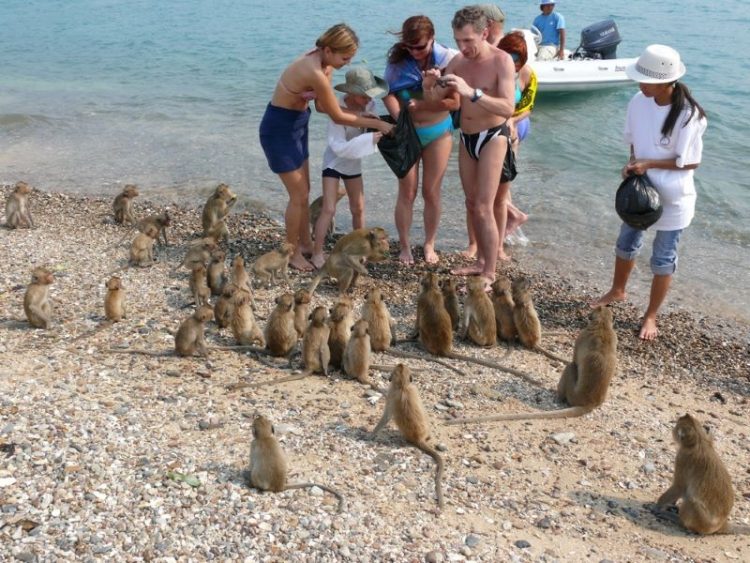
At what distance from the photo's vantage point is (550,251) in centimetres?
1154

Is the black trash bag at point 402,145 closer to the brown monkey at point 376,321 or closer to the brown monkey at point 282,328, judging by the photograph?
the brown monkey at point 376,321

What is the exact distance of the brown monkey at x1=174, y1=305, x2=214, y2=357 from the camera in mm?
7059

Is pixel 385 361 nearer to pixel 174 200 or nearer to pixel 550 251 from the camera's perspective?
pixel 550 251

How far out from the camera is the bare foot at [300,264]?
31.5 feet

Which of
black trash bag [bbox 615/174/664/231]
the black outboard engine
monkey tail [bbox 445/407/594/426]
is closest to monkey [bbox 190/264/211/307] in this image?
monkey tail [bbox 445/407/594/426]

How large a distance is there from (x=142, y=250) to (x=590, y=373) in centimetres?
547

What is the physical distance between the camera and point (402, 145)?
878 centimetres

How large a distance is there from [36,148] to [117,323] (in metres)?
10.8

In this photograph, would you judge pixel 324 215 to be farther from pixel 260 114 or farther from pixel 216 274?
pixel 260 114

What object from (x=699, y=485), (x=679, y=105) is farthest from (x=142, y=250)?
(x=699, y=485)

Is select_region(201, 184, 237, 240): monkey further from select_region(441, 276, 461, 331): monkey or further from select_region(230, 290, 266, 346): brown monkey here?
select_region(441, 276, 461, 331): monkey

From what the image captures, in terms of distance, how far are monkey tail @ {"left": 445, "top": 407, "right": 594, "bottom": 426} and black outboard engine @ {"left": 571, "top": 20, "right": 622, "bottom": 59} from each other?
1577cm

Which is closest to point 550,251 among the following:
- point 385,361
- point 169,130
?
point 385,361

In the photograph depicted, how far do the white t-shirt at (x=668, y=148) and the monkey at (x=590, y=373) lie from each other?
5.28 ft
